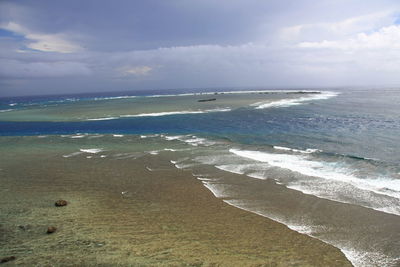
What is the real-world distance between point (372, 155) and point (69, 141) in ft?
115

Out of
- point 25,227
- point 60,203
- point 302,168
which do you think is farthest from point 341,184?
point 25,227

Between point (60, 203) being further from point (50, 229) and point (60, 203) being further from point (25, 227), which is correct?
point (50, 229)

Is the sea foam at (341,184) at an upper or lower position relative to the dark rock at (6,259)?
lower

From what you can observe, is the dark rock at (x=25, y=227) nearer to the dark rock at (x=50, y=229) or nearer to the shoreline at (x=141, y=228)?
the shoreline at (x=141, y=228)

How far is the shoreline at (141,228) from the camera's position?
1047 cm

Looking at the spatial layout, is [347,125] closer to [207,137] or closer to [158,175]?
[207,137]

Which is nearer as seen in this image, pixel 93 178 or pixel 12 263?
pixel 12 263

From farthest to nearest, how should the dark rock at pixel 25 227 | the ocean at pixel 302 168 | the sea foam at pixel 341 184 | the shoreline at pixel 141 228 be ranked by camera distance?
the sea foam at pixel 341 184 < the dark rock at pixel 25 227 < the ocean at pixel 302 168 < the shoreline at pixel 141 228

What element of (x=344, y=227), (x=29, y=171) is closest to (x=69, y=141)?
(x=29, y=171)

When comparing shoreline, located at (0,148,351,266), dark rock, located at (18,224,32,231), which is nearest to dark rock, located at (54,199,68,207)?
shoreline, located at (0,148,351,266)

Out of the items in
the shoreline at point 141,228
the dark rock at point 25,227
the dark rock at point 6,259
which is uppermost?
the dark rock at point 6,259

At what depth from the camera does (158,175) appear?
70.3 feet

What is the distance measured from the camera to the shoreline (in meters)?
10.5

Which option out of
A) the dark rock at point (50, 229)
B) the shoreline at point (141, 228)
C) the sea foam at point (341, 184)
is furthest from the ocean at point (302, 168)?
the dark rock at point (50, 229)
